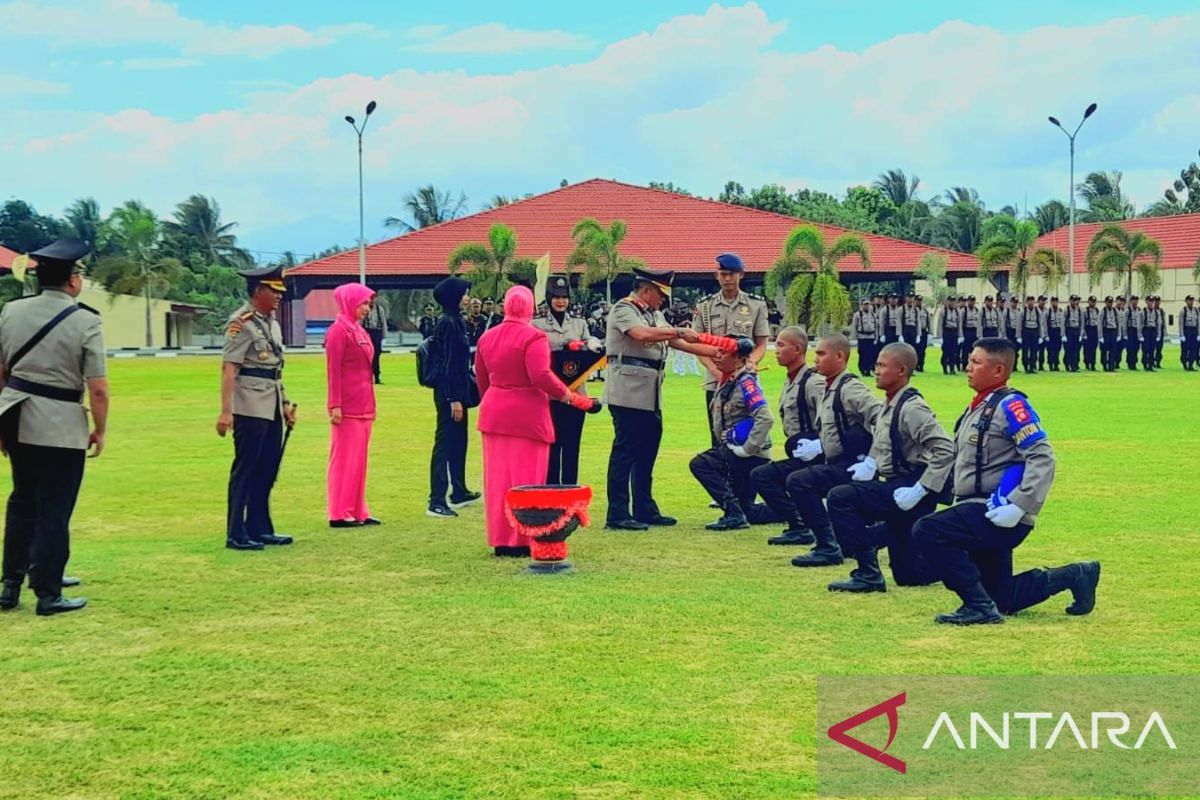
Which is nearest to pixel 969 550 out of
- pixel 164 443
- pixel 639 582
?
pixel 639 582

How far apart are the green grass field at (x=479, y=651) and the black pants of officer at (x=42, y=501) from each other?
265 millimetres

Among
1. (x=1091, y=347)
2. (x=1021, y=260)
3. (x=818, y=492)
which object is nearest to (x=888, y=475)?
(x=818, y=492)

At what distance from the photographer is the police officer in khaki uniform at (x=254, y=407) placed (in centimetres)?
938

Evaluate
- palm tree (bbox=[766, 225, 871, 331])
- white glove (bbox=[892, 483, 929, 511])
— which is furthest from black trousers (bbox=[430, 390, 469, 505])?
palm tree (bbox=[766, 225, 871, 331])

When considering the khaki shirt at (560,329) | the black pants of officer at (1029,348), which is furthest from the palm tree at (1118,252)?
the khaki shirt at (560,329)

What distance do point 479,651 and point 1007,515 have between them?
246cm

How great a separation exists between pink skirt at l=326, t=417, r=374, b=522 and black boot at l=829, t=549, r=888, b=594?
399 centimetres

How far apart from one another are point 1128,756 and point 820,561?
3.79 meters

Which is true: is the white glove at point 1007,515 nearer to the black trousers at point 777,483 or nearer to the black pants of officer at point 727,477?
the black trousers at point 777,483

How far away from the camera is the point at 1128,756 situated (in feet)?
15.6

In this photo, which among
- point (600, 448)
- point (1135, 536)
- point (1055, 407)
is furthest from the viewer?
point (1055, 407)

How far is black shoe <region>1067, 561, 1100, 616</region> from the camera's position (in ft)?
22.6

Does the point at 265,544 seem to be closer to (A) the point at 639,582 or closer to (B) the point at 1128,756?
(A) the point at 639,582

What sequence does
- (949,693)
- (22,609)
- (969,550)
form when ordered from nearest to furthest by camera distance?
1. (949,693)
2. (969,550)
3. (22,609)
